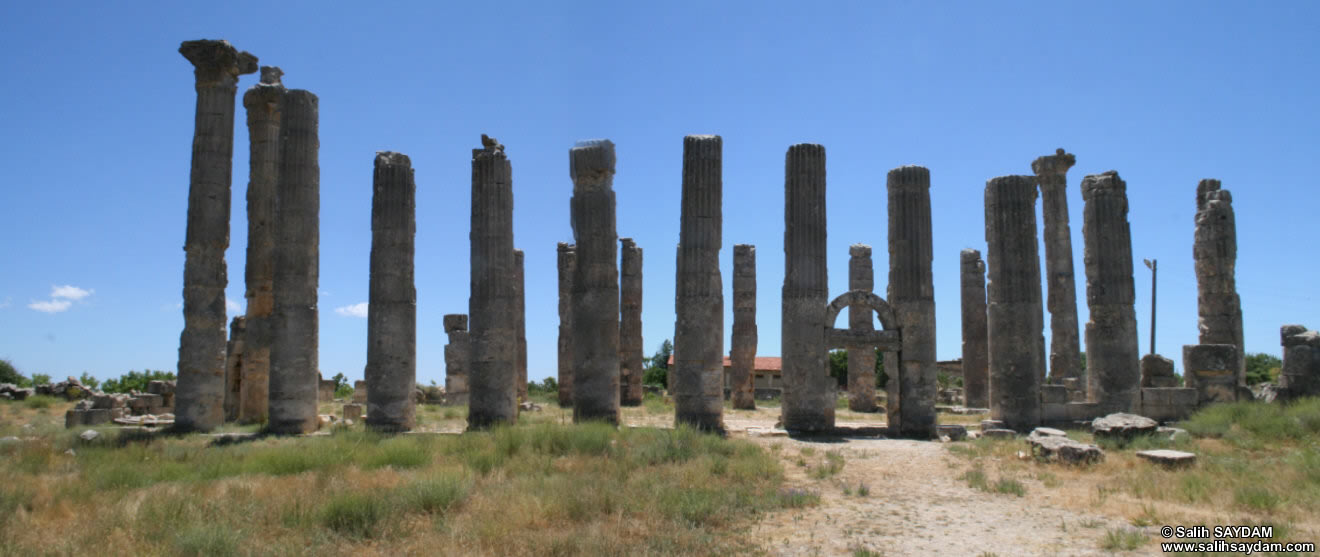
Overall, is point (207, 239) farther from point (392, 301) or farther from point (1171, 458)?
point (1171, 458)

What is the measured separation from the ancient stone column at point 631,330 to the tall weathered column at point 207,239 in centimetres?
1570

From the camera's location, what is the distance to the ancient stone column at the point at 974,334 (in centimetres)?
2870

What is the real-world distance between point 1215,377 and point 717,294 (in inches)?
491

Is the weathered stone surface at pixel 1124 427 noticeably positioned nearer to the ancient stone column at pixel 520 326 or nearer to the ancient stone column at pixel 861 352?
the ancient stone column at pixel 861 352

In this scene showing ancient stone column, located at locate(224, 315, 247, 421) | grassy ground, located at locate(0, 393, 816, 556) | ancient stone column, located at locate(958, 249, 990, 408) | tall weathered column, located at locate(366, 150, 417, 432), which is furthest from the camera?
ancient stone column, located at locate(958, 249, 990, 408)

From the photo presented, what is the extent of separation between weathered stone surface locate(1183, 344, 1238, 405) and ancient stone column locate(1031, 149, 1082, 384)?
804cm

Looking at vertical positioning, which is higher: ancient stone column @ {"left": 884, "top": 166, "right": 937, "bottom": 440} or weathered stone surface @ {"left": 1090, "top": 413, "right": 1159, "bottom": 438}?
ancient stone column @ {"left": 884, "top": 166, "right": 937, "bottom": 440}

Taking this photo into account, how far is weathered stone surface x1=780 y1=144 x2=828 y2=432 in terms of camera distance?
2042cm

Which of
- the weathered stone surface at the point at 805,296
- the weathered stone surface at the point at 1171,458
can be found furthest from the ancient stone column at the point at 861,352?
the weathered stone surface at the point at 1171,458

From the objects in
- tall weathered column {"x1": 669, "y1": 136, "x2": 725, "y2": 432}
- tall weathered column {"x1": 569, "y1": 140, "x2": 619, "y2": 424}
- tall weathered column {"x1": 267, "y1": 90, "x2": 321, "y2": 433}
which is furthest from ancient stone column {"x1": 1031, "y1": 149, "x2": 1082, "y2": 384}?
tall weathered column {"x1": 267, "y1": 90, "x2": 321, "y2": 433}

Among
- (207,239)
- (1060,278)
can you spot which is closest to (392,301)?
(207,239)

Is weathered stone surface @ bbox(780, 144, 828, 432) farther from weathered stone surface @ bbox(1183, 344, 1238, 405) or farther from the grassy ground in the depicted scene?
weathered stone surface @ bbox(1183, 344, 1238, 405)

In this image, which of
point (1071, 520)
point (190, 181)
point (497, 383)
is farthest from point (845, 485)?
point (190, 181)

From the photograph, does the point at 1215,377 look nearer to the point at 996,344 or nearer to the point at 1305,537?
the point at 996,344
